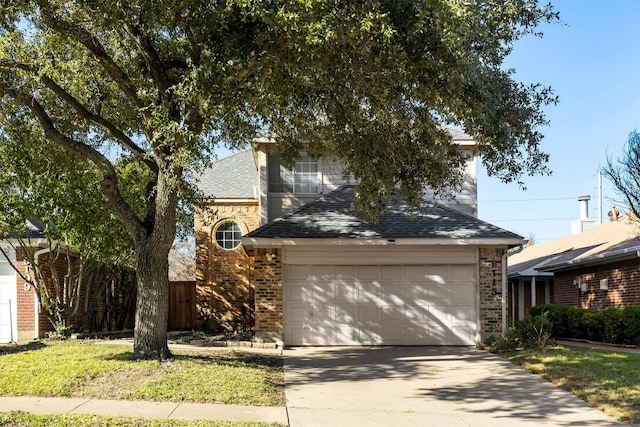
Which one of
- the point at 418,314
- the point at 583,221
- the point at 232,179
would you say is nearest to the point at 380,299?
the point at 418,314

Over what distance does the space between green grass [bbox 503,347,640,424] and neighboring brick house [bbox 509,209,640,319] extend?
383cm

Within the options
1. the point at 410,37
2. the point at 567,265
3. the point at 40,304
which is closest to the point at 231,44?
the point at 410,37

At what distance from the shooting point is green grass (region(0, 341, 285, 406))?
831cm

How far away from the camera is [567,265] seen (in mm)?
19375

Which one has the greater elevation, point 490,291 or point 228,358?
point 490,291

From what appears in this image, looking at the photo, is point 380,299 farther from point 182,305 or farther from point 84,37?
point 84,37

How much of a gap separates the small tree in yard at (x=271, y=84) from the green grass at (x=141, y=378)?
0.84 metres

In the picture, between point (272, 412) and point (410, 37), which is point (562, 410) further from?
point (410, 37)

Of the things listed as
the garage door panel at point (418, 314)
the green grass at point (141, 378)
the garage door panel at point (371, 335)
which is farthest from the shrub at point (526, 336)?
the green grass at point (141, 378)

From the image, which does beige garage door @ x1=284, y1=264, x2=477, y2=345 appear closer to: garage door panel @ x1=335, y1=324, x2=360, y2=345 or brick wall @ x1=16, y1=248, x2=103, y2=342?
garage door panel @ x1=335, y1=324, x2=360, y2=345

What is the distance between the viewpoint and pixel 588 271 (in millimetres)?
19125

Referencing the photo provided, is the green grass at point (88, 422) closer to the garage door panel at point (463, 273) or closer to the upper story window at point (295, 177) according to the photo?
the garage door panel at point (463, 273)

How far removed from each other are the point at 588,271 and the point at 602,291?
1.12 metres

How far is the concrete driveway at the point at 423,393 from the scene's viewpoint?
7.78 m
